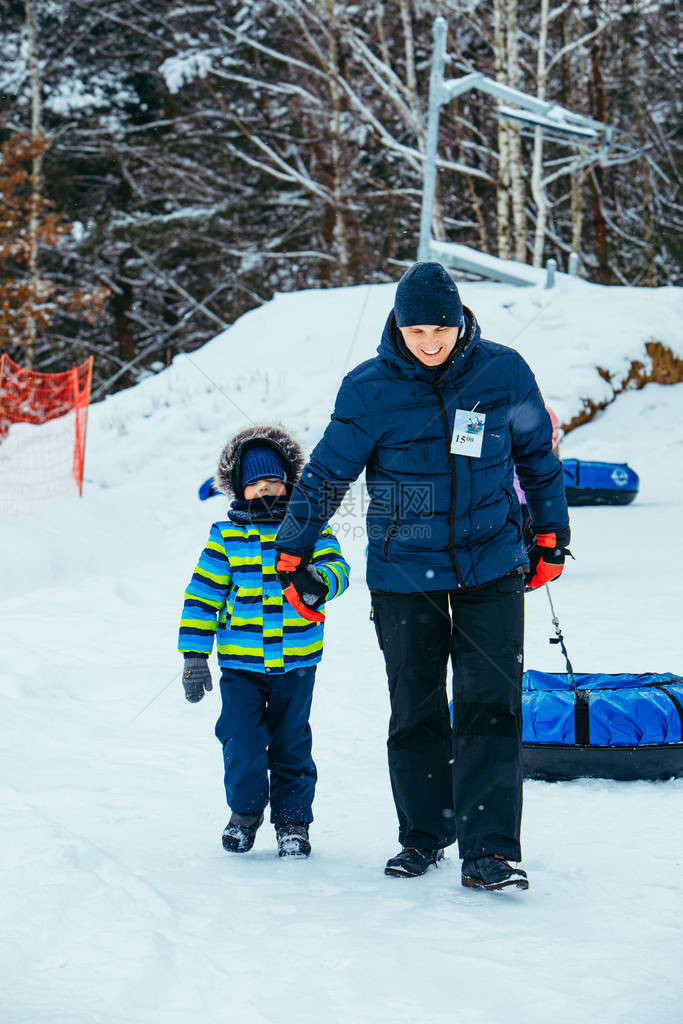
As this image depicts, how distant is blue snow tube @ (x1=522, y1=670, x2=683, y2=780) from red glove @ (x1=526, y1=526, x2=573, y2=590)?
89cm

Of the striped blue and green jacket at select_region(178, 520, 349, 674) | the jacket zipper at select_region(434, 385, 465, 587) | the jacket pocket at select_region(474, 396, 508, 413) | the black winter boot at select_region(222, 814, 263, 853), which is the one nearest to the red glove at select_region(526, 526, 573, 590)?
the jacket zipper at select_region(434, 385, 465, 587)

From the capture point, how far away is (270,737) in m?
3.03

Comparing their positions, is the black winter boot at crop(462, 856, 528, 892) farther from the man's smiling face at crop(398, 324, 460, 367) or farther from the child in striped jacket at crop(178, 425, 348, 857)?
the man's smiling face at crop(398, 324, 460, 367)

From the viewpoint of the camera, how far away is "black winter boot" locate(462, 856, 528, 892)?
8.32ft

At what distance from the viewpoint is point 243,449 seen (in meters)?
3.08

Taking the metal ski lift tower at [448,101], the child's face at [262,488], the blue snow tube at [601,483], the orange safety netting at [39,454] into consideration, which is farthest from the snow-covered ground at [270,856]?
the metal ski lift tower at [448,101]

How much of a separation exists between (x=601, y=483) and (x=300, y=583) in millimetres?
7644

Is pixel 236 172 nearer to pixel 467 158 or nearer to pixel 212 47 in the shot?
pixel 212 47

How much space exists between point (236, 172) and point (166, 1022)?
2163 centimetres

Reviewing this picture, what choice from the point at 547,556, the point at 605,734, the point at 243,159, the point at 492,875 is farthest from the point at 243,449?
the point at 243,159

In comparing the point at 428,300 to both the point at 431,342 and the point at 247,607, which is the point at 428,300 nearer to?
the point at 431,342

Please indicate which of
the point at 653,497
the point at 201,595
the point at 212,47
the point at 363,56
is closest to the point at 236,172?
the point at 212,47

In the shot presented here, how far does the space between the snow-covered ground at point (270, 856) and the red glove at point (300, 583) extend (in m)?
0.74

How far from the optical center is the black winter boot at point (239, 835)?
9.71 feet
